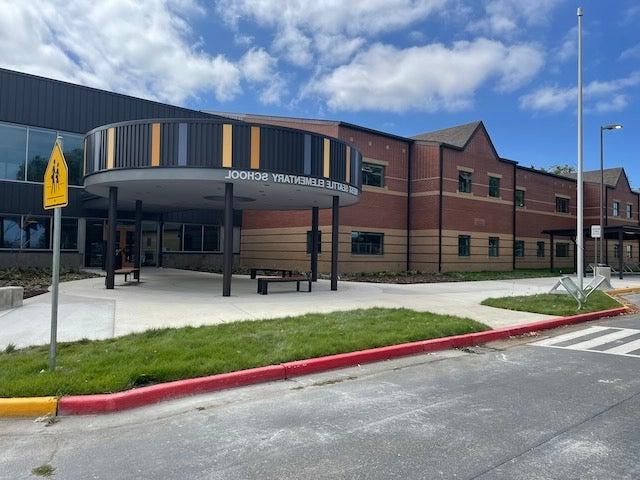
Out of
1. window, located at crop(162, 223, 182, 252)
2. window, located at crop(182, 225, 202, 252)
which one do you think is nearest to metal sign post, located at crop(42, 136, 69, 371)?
window, located at crop(162, 223, 182, 252)

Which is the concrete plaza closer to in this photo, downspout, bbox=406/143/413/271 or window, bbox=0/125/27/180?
window, bbox=0/125/27/180

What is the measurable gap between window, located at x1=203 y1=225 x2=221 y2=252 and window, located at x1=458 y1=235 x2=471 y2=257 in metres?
14.3

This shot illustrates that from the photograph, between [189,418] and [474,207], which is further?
[474,207]

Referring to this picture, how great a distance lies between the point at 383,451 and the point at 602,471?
67.2 inches

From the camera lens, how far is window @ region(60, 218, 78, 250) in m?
24.5

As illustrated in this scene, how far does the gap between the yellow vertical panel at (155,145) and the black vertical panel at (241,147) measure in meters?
1.99

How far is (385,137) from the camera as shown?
92.2ft

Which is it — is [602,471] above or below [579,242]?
below

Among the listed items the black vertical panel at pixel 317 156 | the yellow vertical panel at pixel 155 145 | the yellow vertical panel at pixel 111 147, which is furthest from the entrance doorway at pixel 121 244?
the black vertical panel at pixel 317 156

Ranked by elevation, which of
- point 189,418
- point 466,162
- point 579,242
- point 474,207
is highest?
point 466,162

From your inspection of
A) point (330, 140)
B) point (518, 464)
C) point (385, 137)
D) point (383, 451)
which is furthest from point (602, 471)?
point (385, 137)

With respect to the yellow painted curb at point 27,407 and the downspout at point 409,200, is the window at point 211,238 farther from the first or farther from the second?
the yellow painted curb at point 27,407

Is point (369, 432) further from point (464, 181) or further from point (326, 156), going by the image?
point (464, 181)

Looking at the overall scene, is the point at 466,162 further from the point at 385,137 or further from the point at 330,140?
the point at 330,140
